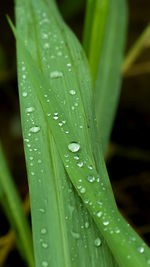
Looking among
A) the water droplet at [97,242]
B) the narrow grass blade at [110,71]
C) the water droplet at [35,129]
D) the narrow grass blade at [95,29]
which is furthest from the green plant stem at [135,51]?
the water droplet at [97,242]

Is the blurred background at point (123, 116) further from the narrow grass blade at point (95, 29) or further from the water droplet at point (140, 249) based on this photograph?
the water droplet at point (140, 249)

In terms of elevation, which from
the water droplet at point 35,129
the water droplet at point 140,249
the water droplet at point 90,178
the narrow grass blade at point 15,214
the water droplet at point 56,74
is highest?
the water droplet at point 56,74

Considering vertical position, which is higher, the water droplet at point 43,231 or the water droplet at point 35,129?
the water droplet at point 35,129

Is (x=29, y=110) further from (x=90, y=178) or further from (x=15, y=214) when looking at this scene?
(x=15, y=214)

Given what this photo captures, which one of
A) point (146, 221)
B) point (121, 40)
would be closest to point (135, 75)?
point (121, 40)

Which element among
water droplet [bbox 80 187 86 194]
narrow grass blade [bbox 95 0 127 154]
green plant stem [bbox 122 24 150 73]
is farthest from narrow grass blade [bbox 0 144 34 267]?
green plant stem [bbox 122 24 150 73]

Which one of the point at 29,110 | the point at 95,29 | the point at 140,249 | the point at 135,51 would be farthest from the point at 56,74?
the point at 135,51

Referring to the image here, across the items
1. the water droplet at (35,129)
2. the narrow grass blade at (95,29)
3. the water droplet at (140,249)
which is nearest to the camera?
the water droplet at (140,249)
